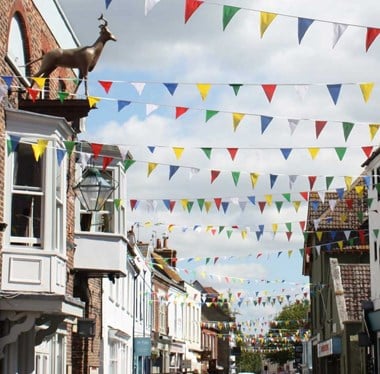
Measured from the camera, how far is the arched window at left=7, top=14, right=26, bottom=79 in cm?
1753

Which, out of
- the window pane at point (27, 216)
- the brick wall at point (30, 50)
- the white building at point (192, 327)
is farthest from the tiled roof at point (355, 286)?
the window pane at point (27, 216)

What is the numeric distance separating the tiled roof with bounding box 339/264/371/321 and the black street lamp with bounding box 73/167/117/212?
19.4 meters

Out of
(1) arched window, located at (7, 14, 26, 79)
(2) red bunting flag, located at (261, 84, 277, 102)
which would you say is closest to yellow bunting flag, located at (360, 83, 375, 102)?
(2) red bunting flag, located at (261, 84, 277, 102)

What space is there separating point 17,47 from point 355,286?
23.4 metres

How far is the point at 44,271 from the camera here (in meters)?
16.2

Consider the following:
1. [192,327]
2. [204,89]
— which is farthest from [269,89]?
[192,327]

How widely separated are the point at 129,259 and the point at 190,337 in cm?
2841

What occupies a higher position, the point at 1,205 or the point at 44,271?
the point at 1,205

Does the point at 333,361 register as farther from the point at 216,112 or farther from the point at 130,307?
the point at 216,112

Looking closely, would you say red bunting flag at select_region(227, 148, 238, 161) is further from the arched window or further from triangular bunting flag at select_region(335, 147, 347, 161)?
the arched window

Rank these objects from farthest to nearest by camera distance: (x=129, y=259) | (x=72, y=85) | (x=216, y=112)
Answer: (x=129, y=259) → (x=72, y=85) → (x=216, y=112)

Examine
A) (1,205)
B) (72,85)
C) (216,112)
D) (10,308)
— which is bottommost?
(10,308)

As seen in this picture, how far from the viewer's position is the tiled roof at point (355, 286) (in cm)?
3778

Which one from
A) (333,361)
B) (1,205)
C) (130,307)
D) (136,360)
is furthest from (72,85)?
(333,361)
